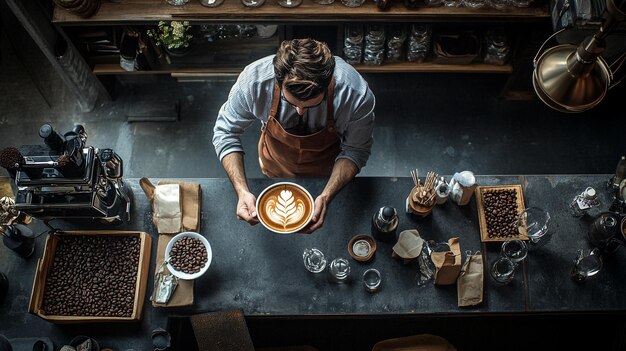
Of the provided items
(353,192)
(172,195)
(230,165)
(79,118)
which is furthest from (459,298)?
(79,118)

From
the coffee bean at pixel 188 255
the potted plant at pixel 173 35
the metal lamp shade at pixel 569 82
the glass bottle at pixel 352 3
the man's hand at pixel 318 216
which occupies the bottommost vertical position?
the coffee bean at pixel 188 255

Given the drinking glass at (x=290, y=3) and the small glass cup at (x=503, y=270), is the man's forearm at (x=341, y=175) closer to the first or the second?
the small glass cup at (x=503, y=270)

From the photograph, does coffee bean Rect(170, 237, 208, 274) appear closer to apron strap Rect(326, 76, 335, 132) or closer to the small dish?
the small dish

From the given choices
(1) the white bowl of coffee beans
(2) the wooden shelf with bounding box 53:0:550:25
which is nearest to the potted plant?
(2) the wooden shelf with bounding box 53:0:550:25

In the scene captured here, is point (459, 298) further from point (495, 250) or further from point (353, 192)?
point (353, 192)

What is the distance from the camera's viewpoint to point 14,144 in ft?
14.8

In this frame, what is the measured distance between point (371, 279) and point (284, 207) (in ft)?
2.13

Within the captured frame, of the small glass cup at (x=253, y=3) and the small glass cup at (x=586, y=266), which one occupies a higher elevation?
the small glass cup at (x=253, y=3)

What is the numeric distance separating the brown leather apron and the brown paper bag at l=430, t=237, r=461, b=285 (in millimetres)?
864

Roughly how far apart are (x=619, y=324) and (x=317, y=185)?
226 cm

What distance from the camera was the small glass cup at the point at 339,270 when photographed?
274cm

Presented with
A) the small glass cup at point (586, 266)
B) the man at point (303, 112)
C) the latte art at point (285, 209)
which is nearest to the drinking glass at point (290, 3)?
the man at point (303, 112)

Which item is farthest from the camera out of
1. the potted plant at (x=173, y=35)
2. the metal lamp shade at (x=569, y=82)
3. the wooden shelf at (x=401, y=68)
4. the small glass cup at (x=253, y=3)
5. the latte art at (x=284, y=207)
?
the wooden shelf at (x=401, y=68)

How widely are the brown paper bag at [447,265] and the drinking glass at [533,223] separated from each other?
37 centimetres
